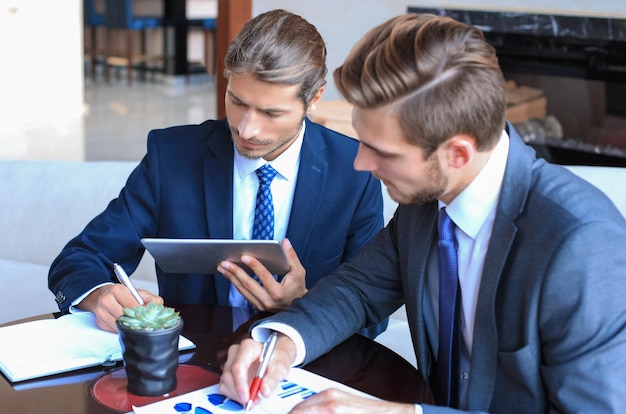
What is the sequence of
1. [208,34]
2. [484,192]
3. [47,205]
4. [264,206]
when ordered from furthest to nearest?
[208,34] → [47,205] → [264,206] → [484,192]

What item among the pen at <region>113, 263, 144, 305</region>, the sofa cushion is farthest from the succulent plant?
the sofa cushion

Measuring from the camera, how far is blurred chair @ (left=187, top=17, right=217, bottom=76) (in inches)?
432

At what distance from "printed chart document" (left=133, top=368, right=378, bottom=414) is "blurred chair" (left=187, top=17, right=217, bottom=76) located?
31.8 feet

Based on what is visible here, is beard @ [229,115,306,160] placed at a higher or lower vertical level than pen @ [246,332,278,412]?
higher

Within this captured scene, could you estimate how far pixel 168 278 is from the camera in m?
2.22

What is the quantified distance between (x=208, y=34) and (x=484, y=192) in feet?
33.1

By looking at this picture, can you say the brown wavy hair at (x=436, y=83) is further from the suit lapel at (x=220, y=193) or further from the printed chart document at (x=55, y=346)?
the suit lapel at (x=220, y=193)

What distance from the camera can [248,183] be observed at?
7.02 feet

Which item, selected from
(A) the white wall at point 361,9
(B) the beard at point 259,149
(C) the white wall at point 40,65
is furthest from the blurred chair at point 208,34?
(B) the beard at point 259,149

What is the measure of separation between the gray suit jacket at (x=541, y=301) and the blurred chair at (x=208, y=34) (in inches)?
377

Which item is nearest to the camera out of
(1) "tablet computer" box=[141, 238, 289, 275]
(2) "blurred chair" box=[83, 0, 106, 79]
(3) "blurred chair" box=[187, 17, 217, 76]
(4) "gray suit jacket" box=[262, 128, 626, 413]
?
(4) "gray suit jacket" box=[262, 128, 626, 413]

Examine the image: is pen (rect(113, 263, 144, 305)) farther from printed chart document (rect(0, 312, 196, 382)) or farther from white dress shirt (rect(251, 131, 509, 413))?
white dress shirt (rect(251, 131, 509, 413))

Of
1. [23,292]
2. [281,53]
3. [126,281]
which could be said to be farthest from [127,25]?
[126,281]

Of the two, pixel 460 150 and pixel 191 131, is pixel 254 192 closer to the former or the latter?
pixel 191 131
